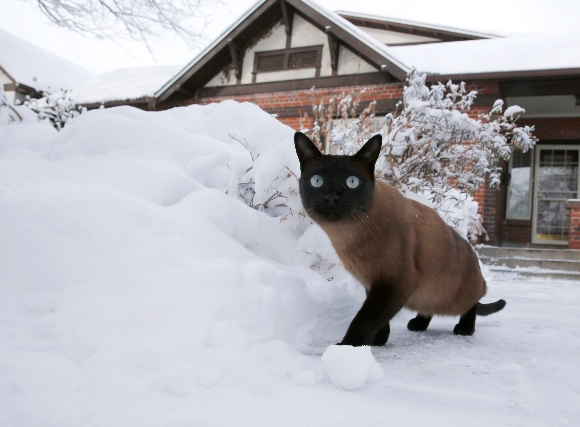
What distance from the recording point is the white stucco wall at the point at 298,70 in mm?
10742

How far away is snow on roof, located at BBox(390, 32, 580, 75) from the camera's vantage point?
885 cm

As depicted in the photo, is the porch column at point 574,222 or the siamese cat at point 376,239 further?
the porch column at point 574,222

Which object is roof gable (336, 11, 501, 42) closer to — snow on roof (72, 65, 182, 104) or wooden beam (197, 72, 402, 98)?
wooden beam (197, 72, 402, 98)

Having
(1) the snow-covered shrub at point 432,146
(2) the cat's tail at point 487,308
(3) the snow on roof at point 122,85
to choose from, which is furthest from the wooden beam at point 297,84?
(2) the cat's tail at point 487,308

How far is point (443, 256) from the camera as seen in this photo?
2.43 meters

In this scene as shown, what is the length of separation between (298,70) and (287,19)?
1303 millimetres

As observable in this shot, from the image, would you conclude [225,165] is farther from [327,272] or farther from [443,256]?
[443,256]

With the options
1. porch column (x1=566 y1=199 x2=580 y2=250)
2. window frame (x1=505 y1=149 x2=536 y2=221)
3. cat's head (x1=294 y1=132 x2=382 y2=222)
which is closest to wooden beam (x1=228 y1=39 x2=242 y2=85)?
window frame (x1=505 y1=149 x2=536 y2=221)

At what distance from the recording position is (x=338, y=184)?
80.8 inches

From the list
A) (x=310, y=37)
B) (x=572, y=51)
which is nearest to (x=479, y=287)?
(x=572, y=51)

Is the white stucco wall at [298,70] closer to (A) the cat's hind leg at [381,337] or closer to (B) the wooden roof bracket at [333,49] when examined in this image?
(B) the wooden roof bracket at [333,49]

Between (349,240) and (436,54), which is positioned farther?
(436,54)

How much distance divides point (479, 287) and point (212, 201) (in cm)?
172

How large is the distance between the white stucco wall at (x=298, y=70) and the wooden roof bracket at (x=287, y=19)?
10cm
